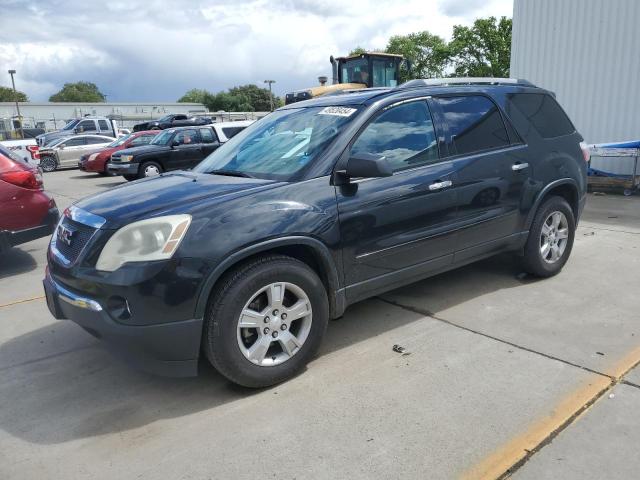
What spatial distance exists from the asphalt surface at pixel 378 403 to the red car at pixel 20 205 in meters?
1.45

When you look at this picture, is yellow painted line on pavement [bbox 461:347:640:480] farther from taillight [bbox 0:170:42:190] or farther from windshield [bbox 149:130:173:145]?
windshield [bbox 149:130:173:145]

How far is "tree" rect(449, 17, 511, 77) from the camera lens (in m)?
50.4

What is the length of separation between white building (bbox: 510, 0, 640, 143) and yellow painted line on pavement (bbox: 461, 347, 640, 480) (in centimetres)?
971

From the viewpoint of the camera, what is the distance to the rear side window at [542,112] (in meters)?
4.70

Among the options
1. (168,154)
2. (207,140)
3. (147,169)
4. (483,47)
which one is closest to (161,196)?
(147,169)

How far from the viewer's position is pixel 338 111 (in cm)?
383

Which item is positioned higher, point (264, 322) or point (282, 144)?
point (282, 144)

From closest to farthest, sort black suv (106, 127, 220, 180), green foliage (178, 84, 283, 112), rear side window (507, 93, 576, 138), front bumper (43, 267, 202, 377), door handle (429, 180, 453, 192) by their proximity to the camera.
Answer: front bumper (43, 267, 202, 377) → door handle (429, 180, 453, 192) → rear side window (507, 93, 576, 138) → black suv (106, 127, 220, 180) → green foliage (178, 84, 283, 112)

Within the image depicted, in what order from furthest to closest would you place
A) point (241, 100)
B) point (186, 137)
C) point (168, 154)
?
point (241, 100), point (186, 137), point (168, 154)

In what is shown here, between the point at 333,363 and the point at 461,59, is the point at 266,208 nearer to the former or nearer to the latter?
the point at 333,363

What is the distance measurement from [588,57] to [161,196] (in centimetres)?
1146

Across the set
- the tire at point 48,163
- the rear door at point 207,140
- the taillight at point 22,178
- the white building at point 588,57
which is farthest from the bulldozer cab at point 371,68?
the tire at point 48,163

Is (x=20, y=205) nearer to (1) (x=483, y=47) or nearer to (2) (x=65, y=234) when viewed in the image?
(2) (x=65, y=234)

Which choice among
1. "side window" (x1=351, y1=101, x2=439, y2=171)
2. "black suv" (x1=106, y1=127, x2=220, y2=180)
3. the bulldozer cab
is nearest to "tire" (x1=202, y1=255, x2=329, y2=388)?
"side window" (x1=351, y1=101, x2=439, y2=171)
